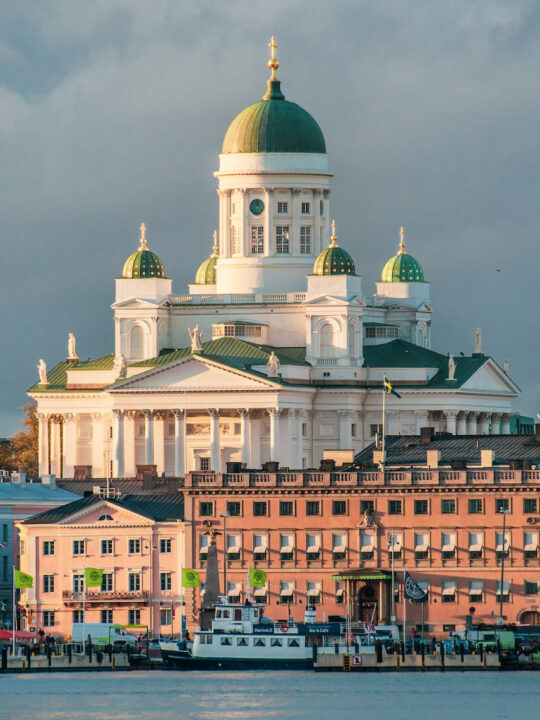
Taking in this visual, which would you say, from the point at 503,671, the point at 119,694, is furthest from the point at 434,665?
the point at 119,694

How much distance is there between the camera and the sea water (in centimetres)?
18038

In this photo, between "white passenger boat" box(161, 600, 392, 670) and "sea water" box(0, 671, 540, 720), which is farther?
"white passenger boat" box(161, 600, 392, 670)

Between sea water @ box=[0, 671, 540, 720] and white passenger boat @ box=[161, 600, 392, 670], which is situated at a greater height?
white passenger boat @ box=[161, 600, 392, 670]

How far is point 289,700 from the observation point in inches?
7288

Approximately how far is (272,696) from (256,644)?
11373 mm

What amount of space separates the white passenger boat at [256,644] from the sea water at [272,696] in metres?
0.80

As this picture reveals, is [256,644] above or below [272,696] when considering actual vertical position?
above

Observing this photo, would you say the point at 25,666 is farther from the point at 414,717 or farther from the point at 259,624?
the point at 414,717

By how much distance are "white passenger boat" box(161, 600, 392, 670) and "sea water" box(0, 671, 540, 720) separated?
0.80 metres

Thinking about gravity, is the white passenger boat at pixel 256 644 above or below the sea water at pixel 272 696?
above

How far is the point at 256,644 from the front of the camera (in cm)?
19775

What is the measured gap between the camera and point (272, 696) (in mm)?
186500

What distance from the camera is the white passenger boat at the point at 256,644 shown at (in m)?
198

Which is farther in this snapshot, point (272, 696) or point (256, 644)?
point (256, 644)
